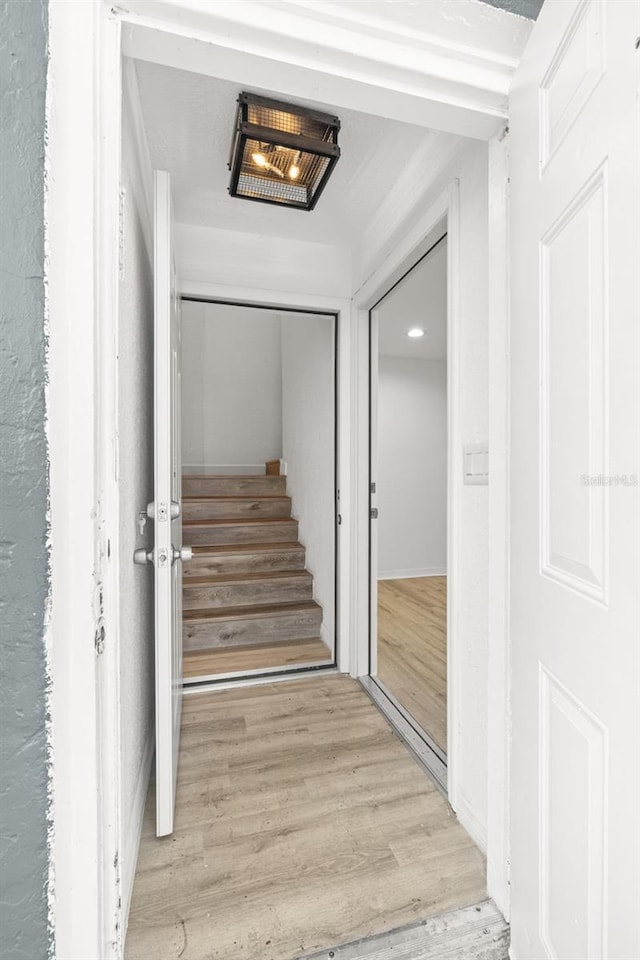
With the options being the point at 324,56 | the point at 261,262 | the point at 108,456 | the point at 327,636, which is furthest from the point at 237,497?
the point at 324,56

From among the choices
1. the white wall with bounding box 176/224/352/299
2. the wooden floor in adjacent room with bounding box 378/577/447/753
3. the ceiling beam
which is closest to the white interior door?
the ceiling beam

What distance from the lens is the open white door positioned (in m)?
0.58

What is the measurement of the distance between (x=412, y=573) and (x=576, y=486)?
4.16 meters

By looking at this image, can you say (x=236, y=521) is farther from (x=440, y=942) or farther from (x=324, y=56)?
(x=324, y=56)

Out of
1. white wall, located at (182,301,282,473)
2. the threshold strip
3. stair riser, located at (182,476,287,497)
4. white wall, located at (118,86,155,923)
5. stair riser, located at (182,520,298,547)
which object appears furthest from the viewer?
white wall, located at (182,301,282,473)

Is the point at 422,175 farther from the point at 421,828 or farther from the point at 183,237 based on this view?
the point at 421,828

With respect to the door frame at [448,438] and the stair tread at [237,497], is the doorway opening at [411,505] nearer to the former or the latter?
the door frame at [448,438]

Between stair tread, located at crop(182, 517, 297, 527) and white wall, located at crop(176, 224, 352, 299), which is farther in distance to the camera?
stair tread, located at crop(182, 517, 297, 527)

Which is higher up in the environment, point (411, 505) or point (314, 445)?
point (314, 445)

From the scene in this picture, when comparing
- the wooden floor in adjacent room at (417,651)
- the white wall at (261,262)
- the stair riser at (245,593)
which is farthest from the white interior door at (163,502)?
the stair riser at (245,593)

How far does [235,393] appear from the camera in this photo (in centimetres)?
466

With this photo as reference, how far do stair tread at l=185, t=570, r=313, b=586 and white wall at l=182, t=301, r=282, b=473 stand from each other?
5.88 ft

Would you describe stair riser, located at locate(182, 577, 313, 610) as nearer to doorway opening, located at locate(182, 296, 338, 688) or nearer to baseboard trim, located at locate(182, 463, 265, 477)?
doorway opening, located at locate(182, 296, 338, 688)

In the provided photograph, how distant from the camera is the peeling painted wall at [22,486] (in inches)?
24.4
